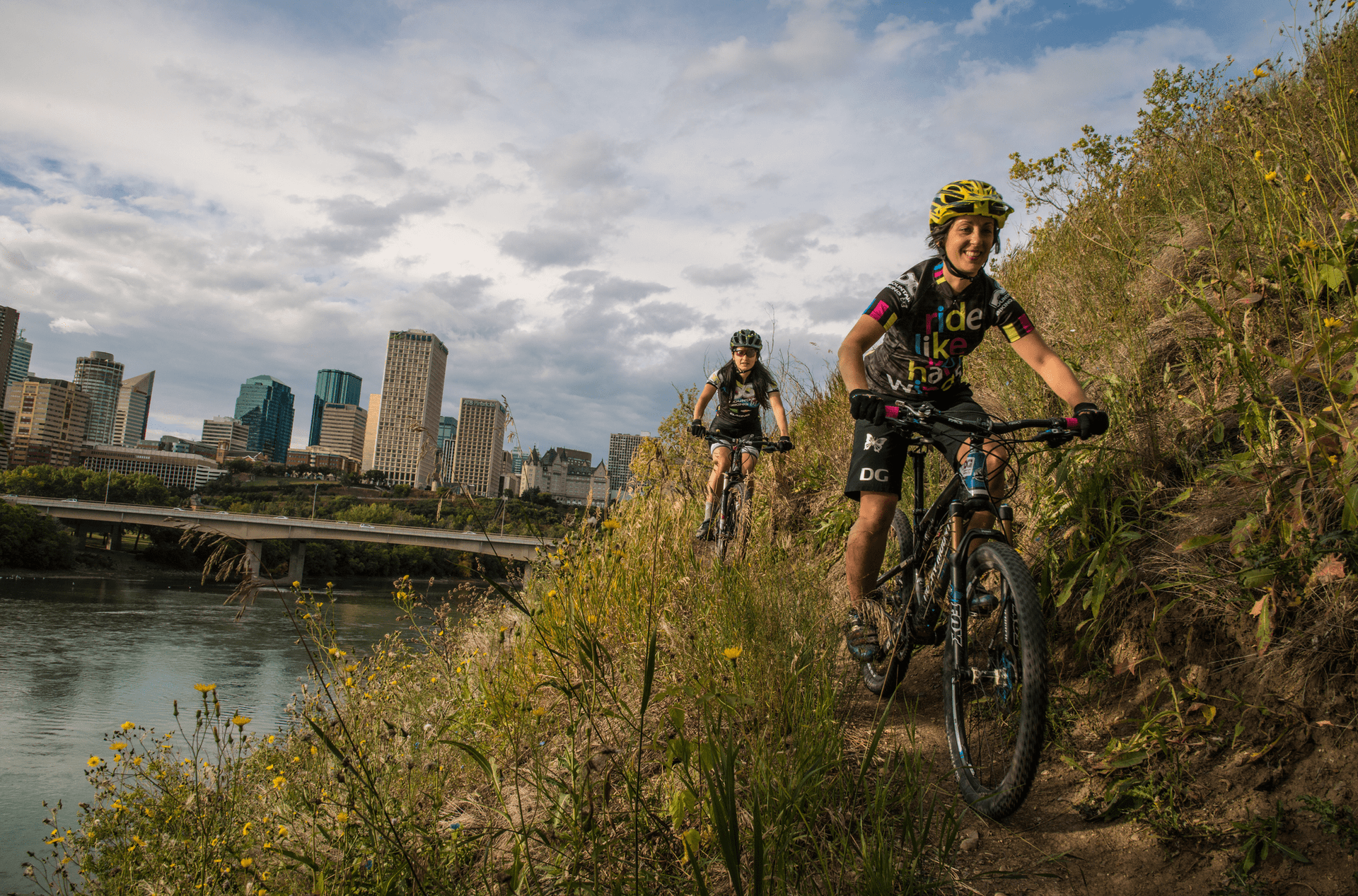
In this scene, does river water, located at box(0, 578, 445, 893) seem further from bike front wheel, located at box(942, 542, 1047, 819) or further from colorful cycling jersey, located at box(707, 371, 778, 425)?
colorful cycling jersey, located at box(707, 371, 778, 425)

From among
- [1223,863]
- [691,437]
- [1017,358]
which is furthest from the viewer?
[691,437]

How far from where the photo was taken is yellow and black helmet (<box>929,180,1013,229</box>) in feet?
9.37

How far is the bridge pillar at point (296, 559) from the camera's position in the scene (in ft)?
159

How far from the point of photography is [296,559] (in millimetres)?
49531

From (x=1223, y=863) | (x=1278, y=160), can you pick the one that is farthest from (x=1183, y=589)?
(x=1278, y=160)

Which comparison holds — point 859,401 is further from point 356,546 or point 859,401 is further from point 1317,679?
point 356,546

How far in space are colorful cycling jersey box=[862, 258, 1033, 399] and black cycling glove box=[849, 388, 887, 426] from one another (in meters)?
0.46

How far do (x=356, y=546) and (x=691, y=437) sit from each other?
170 feet

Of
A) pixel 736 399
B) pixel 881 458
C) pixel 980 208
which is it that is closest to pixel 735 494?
pixel 736 399

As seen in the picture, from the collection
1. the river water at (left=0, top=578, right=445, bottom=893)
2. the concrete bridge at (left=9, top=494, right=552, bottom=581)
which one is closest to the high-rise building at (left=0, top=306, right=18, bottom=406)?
the concrete bridge at (left=9, top=494, right=552, bottom=581)

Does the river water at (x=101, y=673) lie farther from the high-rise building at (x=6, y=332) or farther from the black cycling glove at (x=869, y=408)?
the high-rise building at (x=6, y=332)

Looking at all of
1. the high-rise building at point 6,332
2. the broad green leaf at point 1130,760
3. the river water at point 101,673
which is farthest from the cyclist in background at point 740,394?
the high-rise building at point 6,332

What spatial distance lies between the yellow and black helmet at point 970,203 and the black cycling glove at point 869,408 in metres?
0.97

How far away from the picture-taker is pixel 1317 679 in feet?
6.70
